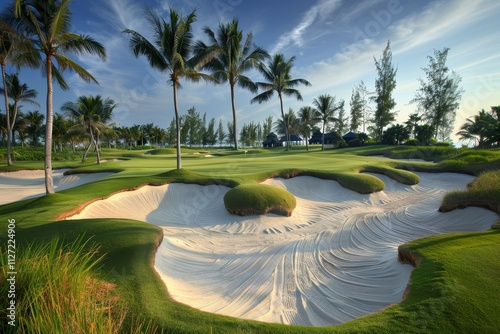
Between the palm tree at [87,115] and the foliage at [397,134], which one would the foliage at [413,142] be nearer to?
the foliage at [397,134]

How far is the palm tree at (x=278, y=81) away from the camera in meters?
41.8

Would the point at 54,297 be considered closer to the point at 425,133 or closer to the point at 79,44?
the point at 79,44

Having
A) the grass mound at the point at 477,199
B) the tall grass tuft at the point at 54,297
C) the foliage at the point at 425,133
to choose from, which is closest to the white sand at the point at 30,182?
the tall grass tuft at the point at 54,297

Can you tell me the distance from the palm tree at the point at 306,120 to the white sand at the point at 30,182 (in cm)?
3820

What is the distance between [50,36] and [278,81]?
35072mm

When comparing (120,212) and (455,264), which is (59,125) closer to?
(120,212)

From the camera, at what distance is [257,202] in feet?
35.3

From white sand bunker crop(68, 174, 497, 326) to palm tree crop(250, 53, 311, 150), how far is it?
1221 inches

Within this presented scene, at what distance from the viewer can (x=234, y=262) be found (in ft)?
23.8

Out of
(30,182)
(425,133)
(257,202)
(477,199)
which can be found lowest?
(30,182)

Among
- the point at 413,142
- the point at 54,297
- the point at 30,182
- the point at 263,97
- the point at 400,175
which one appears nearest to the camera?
the point at 54,297

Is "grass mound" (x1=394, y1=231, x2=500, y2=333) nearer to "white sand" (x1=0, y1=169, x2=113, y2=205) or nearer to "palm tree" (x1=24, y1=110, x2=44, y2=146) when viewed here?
"white sand" (x1=0, y1=169, x2=113, y2=205)

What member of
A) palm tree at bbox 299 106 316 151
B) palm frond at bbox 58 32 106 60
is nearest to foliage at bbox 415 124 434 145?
palm tree at bbox 299 106 316 151

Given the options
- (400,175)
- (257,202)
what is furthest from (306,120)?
(257,202)
